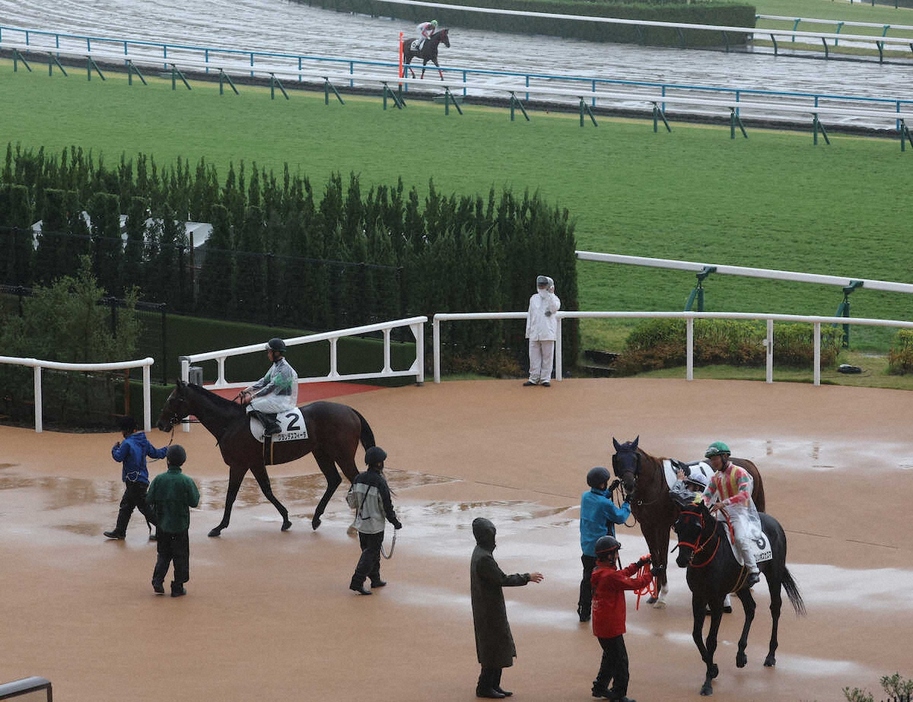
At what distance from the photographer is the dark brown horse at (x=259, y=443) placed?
479 inches

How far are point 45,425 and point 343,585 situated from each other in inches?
250

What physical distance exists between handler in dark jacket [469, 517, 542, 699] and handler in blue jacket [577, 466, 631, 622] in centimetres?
124

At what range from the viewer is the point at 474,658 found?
9492mm

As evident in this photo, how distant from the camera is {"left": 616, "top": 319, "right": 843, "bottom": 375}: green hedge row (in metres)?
18.1

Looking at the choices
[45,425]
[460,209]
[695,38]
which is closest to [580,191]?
[460,209]

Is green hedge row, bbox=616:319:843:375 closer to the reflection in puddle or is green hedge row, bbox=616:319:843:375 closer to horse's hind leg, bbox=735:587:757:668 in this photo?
the reflection in puddle

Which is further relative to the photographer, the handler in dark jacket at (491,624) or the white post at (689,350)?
the white post at (689,350)

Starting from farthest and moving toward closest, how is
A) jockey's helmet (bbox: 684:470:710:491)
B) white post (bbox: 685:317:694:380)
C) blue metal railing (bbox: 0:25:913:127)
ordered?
blue metal railing (bbox: 0:25:913:127)
white post (bbox: 685:317:694:380)
jockey's helmet (bbox: 684:470:710:491)

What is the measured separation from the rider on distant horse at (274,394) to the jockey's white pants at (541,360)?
16.7 ft

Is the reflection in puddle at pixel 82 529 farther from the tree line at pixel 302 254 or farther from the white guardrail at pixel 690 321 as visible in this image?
the tree line at pixel 302 254

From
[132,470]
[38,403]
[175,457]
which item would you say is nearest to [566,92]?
[38,403]

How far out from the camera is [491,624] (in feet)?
28.9

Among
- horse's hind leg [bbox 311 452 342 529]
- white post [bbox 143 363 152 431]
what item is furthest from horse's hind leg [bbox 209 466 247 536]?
white post [bbox 143 363 152 431]

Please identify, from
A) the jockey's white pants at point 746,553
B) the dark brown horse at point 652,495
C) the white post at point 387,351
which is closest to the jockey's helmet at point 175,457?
the dark brown horse at point 652,495
